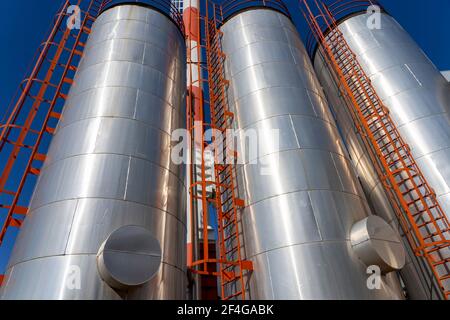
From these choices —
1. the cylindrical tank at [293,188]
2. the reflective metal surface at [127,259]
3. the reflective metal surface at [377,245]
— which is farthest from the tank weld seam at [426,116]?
the reflective metal surface at [127,259]

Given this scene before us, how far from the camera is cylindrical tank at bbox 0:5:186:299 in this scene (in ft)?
17.3

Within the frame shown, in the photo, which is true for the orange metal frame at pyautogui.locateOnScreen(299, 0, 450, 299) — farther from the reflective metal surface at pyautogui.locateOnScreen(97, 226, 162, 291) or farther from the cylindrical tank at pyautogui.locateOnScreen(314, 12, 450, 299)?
→ the reflective metal surface at pyautogui.locateOnScreen(97, 226, 162, 291)

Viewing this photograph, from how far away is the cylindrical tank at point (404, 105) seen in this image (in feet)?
25.8

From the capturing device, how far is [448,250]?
7.06m

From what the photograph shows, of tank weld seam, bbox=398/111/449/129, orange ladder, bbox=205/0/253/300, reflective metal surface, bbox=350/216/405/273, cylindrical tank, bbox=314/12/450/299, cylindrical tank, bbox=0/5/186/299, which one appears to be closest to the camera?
cylindrical tank, bbox=0/5/186/299

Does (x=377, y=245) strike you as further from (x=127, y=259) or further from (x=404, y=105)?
(x=404, y=105)

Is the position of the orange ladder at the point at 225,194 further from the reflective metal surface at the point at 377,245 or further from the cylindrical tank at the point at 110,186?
the reflective metal surface at the point at 377,245

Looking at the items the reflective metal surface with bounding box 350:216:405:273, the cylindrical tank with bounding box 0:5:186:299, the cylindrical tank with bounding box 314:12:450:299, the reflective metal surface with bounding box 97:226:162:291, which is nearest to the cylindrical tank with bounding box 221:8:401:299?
the reflective metal surface with bounding box 350:216:405:273

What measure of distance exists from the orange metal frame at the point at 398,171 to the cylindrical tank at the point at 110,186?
496cm

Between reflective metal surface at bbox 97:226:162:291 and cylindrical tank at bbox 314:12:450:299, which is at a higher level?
cylindrical tank at bbox 314:12:450:299

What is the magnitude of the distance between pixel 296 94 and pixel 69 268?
6.42m

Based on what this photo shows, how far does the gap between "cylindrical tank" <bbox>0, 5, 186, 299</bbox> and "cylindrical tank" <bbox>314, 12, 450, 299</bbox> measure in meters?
5.16
